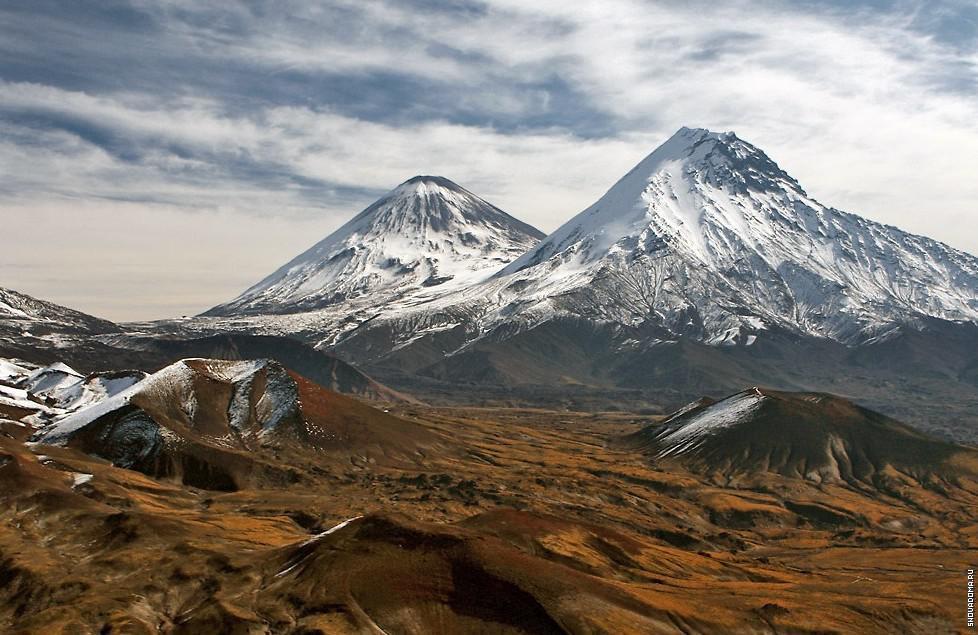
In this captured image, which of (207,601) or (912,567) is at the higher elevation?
(207,601)

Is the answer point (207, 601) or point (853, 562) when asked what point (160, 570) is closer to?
point (207, 601)

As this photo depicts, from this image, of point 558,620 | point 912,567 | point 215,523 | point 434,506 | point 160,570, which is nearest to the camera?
point 558,620

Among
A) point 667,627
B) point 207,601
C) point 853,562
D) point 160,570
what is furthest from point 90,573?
point 853,562

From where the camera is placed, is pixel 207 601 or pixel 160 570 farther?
pixel 160 570

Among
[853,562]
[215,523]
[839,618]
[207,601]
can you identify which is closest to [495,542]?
[207,601]

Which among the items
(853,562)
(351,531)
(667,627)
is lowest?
(853,562)

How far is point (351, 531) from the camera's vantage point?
4555 inches

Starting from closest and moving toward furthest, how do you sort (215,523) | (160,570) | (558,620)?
(558,620) < (160,570) < (215,523)

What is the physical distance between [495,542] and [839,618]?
45287 mm

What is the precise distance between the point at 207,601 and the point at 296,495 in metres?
85.9

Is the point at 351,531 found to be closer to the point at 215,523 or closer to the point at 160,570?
the point at 160,570

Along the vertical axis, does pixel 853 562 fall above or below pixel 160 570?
below

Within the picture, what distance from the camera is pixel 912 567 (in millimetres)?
172250

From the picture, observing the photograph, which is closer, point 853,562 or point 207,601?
point 207,601
